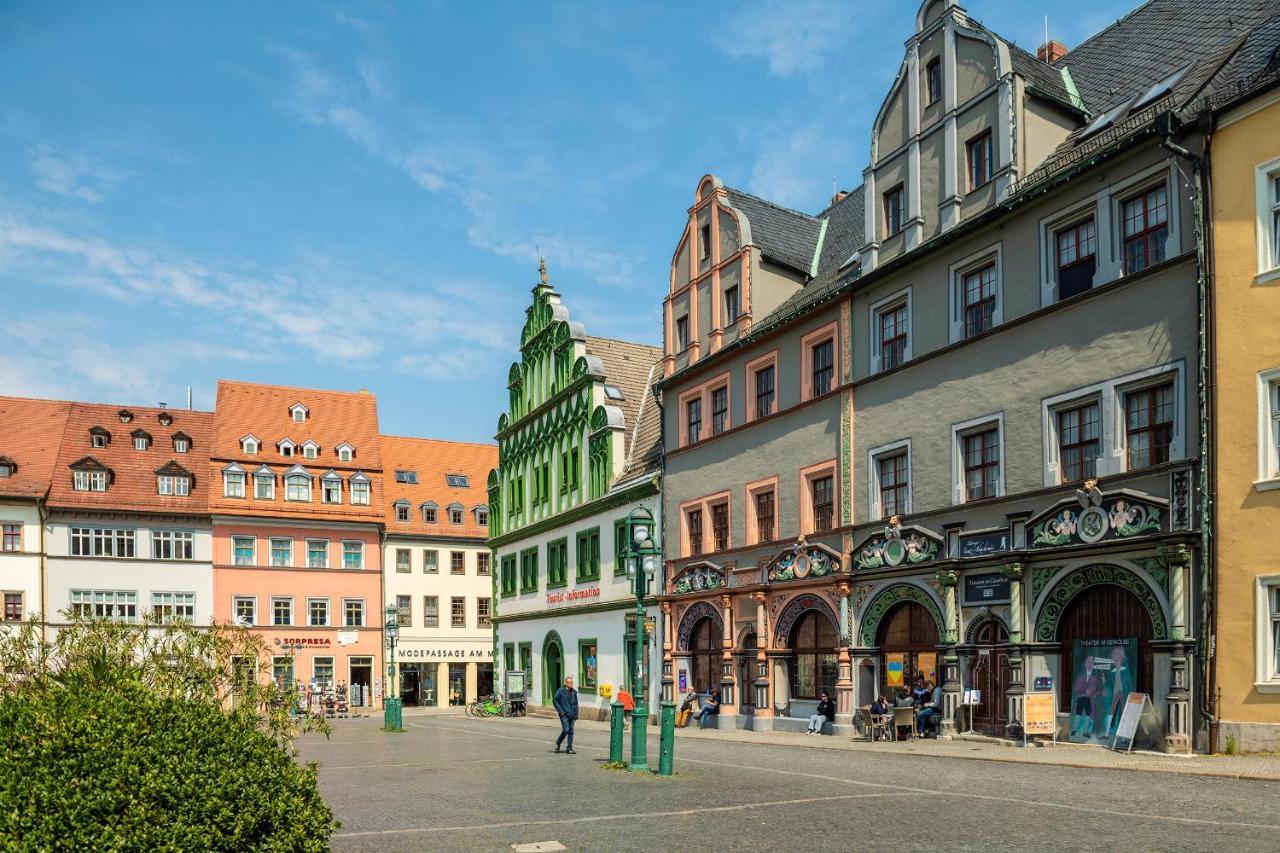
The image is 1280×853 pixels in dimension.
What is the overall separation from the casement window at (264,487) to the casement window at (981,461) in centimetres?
4809

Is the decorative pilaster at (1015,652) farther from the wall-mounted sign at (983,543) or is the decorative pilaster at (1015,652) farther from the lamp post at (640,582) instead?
the lamp post at (640,582)

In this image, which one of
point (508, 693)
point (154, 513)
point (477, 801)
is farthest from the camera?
point (154, 513)

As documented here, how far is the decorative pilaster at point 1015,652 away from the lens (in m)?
25.9

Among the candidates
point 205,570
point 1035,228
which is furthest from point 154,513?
point 1035,228

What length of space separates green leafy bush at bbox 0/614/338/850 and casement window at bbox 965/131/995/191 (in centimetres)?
2381

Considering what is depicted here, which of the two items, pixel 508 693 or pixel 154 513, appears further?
pixel 154 513

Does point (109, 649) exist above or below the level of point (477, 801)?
above

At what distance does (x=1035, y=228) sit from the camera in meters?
27.4

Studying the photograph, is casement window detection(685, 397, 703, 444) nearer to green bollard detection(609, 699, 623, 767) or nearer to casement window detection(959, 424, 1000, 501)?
casement window detection(959, 424, 1000, 501)

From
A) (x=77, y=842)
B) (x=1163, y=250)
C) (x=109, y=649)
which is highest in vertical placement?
(x=1163, y=250)

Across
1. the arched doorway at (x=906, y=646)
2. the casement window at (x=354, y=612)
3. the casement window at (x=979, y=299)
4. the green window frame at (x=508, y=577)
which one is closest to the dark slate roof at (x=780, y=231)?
the casement window at (x=979, y=299)

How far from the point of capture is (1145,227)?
24.6 m

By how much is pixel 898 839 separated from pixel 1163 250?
1543 centimetres

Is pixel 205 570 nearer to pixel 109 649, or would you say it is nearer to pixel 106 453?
pixel 106 453
